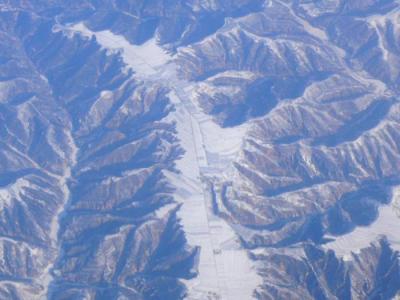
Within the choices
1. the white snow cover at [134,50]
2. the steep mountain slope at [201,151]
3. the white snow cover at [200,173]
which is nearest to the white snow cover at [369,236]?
the steep mountain slope at [201,151]

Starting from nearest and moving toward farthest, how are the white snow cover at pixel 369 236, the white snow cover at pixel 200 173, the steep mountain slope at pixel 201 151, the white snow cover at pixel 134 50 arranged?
A: the white snow cover at pixel 200 173
the white snow cover at pixel 369 236
the steep mountain slope at pixel 201 151
the white snow cover at pixel 134 50

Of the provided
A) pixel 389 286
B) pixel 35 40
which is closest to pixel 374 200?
pixel 389 286

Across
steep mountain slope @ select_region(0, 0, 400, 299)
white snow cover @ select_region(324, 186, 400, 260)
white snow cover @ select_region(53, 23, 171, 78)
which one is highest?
white snow cover @ select_region(53, 23, 171, 78)

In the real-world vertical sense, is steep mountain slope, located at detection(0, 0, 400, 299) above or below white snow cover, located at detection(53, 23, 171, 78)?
below

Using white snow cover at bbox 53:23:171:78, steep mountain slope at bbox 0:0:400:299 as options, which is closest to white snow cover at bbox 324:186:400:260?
steep mountain slope at bbox 0:0:400:299

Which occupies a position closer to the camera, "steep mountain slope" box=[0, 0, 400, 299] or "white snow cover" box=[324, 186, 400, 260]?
"white snow cover" box=[324, 186, 400, 260]

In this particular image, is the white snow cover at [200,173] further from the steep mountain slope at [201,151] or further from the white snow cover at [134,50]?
the steep mountain slope at [201,151]

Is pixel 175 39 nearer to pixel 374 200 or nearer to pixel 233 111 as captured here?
pixel 233 111

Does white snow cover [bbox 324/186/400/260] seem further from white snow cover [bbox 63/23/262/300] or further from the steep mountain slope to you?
white snow cover [bbox 63/23/262/300]
